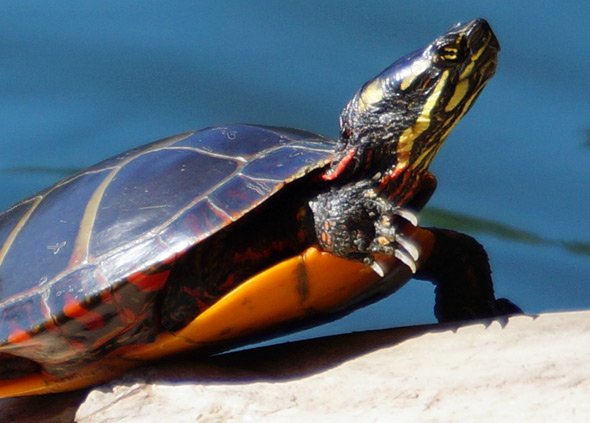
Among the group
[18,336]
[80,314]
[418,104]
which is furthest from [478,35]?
[18,336]

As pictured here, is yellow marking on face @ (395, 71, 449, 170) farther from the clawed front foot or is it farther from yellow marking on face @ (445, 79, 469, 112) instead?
the clawed front foot

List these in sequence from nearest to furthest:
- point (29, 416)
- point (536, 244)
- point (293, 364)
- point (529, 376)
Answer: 1. point (529, 376)
2. point (293, 364)
3. point (29, 416)
4. point (536, 244)

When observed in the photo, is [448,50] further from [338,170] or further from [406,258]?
[406,258]

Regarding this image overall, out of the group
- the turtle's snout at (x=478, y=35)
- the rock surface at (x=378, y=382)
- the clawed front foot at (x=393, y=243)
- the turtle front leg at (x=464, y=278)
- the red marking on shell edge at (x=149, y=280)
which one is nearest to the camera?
the rock surface at (x=378, y=382)

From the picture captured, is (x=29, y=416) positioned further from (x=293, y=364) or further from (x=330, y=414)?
(x=330, y=414)

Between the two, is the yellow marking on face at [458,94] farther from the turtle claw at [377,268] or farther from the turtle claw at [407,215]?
the turtle claw at [377,268]

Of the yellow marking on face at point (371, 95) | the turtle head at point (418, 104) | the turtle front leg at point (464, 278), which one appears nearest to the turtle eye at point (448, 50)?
the turtle head at point (418, 104)

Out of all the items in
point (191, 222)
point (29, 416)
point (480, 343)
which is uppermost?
point (191, 222)

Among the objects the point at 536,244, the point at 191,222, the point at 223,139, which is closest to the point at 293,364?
the point at 191,222
